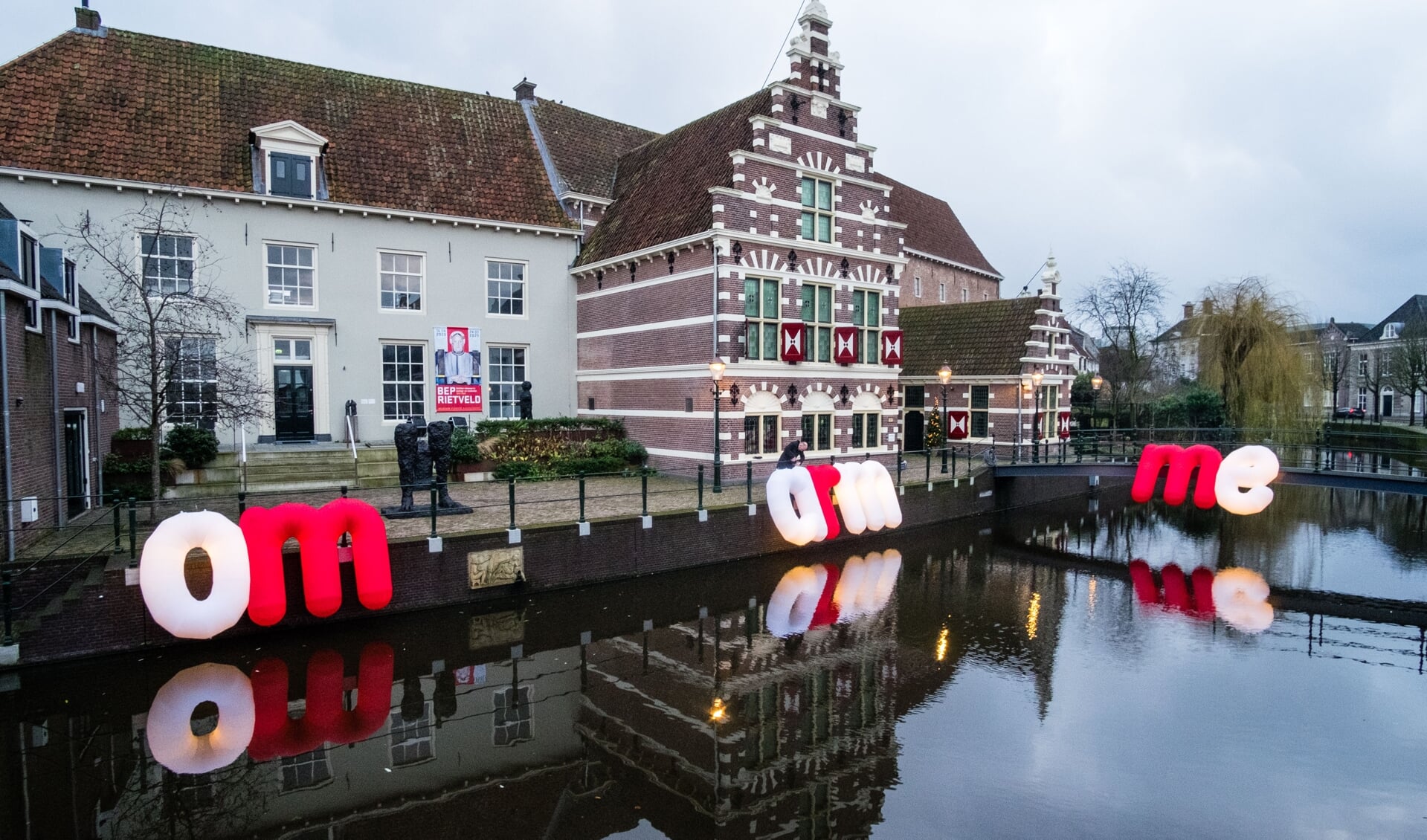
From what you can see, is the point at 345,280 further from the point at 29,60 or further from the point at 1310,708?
the point at 1310,708

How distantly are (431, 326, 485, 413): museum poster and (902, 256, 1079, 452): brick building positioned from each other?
571 inches

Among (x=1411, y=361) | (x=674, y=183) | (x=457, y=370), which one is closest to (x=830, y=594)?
(x=457, y=370)

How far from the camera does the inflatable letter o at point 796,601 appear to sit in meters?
12.3

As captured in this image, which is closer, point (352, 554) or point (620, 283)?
point (352, 554)

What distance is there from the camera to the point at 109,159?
1772 cm

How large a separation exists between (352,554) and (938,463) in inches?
715

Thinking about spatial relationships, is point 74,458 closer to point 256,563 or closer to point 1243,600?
point 256,563

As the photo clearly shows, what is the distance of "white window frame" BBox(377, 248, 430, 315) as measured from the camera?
68.4ft

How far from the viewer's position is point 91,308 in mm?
15242

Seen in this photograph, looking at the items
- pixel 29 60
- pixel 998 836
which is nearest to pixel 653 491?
pixel 998 836

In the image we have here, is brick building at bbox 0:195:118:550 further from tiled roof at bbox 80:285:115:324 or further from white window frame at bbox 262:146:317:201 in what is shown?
white window frame at bbox 262:146:317:201

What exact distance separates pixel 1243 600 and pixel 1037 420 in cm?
1227

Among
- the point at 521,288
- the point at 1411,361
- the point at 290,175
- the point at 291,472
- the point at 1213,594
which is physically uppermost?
the point at 290,175

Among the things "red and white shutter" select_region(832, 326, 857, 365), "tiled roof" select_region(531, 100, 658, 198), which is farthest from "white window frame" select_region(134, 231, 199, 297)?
"red and white shutter" select_region(832, 326, 857, 365)
